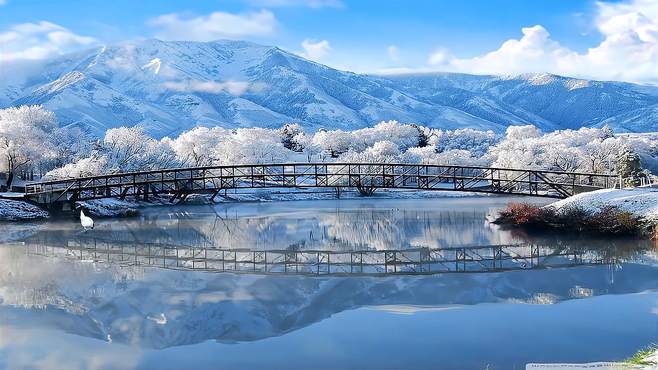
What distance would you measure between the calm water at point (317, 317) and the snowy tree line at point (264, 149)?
108 ft

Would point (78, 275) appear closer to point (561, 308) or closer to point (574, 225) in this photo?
point (561, 308)

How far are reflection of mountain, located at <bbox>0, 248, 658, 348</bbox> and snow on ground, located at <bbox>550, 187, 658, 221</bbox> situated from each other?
1073cm

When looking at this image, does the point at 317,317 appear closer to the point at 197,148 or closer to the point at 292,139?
the point at 197,148

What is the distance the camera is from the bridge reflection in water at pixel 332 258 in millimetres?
21391

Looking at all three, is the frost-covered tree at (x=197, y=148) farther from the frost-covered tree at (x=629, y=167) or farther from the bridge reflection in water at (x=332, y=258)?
the bridge reflection in water at (x=332, y=258)

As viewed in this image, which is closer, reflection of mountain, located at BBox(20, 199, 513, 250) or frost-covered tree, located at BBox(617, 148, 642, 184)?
reflection of mountain, located at BBox(20, 199, 513, 250)

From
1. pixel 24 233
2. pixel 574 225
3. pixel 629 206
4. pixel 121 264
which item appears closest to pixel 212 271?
pixel 121 264

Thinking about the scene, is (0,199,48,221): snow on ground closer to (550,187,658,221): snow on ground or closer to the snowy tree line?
the snowy tree line

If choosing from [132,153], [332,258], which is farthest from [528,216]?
[132,153]

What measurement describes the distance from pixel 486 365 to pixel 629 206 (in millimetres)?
24582

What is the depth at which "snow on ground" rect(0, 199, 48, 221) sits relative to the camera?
132 feet

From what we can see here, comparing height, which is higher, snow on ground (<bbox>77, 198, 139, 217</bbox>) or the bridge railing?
the bridge railing

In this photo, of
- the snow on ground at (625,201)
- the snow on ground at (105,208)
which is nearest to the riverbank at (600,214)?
the snow on ground at (625,201)

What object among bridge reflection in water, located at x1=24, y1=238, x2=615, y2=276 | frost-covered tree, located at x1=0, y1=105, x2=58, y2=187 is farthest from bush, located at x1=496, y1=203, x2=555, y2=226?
frost-covered tree, located at x1=0, y1=105, x2=58, y2=187
